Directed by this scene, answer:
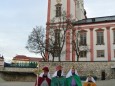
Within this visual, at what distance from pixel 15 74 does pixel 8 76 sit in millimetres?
1067

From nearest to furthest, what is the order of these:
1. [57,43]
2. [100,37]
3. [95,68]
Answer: [95,68] → [57,43] → [100,37]

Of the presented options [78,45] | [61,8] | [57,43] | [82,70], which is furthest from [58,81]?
[61,8]

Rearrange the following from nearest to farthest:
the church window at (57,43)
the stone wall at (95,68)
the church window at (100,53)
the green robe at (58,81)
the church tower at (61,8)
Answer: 1. the green robe at (58,81)
2. the stone wall at (95,68)
3. the church window at (57,43)
4. the church window at (100,53)
5. the church tower at (61,8)

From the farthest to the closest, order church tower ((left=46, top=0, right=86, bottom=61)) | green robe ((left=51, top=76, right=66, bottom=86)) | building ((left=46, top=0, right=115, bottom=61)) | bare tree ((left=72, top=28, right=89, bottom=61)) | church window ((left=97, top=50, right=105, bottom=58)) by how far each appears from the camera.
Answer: church tower ((left=46, top=0, right=86, bottom=61)) → bare tree ((left=72, top=28, right=89, bottom=61)) → church window ((left=97, top=50, right=105, bottom=58)) → building ((left=46, top=0, right=115, bottom=61)) → green robe ((left=51, top=76, right=66, bottom=86))

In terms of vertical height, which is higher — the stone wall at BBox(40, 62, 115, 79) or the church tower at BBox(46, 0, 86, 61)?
the church tower at BBox(46, 0, 86, 61)

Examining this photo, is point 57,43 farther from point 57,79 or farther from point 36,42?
point 57,79

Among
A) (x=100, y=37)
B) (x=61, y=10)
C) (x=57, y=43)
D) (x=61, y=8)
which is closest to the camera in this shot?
(x=57, y=43)

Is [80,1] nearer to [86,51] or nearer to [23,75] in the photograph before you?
[86,51]

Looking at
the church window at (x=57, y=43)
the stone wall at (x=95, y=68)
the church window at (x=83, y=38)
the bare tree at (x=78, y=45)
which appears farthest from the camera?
the church window at (x=83, y=38)

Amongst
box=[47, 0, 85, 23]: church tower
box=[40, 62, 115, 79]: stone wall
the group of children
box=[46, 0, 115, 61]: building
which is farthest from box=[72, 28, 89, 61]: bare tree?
the group of children

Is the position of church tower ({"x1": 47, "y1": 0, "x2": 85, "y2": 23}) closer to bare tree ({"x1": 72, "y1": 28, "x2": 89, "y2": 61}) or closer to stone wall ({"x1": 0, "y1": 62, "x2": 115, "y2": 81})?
bare tree ({"x1": 72, "y1": 28, "x2": 89, "y2": 61})

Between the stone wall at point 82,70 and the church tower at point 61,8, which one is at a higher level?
the church tower at point 61,8

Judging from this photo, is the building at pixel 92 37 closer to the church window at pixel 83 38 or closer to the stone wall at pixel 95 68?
the church window at pixel 83 38

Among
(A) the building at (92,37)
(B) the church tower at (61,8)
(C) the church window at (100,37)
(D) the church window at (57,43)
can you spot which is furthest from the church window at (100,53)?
(B) the church tower at (61,8)
